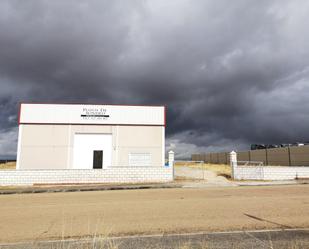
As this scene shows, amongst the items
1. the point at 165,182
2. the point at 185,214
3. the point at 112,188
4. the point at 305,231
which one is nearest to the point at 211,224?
the point at 185,214

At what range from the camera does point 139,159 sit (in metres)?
27.4

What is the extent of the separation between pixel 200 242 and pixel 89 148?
22746mm

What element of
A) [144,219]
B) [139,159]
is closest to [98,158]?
[139,159]

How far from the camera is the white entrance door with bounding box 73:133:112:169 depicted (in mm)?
26922

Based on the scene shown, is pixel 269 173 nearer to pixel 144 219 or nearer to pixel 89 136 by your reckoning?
pixel 89 136

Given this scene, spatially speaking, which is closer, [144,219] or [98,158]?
[144,219]

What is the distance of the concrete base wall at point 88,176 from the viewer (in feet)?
69.4

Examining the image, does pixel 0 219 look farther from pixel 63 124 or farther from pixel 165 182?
pixel 63 124

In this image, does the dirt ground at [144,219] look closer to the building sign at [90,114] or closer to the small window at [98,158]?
the small window at [98,158]

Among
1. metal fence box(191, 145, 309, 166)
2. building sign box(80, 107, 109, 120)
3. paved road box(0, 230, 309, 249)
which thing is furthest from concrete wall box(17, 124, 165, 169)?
paved road box(0, 230, 309, 249)

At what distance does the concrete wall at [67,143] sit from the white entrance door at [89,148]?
398mm

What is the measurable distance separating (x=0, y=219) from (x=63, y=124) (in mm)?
19462

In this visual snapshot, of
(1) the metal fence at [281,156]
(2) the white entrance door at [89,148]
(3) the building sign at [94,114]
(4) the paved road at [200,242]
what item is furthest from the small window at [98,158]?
(1) the metal fence at [281,156]

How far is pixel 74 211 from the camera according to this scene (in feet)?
31.9
